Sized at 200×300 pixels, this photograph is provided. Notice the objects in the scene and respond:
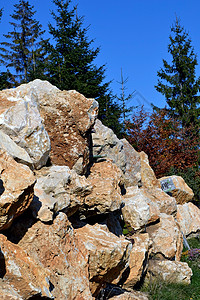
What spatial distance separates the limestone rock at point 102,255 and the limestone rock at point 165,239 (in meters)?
2.67

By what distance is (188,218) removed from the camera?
11805 mm

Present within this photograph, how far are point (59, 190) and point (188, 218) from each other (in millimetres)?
8366

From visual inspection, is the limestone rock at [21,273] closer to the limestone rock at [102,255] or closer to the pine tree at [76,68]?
the limestone rock at [102,255]

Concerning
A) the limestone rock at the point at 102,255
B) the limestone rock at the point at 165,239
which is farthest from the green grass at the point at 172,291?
the limestone rock at the point at 102,255

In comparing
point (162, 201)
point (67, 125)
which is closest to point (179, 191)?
point (162, 201)

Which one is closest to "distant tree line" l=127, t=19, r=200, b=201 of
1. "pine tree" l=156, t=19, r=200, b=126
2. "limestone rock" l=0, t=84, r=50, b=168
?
"pine tree" l=156, t=19, r=200, b=126

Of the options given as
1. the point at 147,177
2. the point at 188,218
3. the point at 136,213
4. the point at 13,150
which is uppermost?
the point at 147,177

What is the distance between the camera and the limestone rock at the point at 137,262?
19.5 feet

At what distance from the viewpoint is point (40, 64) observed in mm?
14898

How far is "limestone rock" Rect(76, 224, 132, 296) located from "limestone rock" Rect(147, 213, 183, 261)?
2666 millimetres

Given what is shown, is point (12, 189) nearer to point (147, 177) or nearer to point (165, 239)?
point (165, 239)

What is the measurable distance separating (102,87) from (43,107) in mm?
9706

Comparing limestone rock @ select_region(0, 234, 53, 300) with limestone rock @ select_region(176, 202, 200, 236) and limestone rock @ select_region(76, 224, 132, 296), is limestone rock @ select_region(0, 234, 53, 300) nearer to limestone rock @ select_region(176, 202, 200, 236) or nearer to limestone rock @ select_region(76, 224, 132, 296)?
limestone rock @ select_region(76, 224, 132, 296)

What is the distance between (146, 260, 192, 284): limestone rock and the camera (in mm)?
6723
